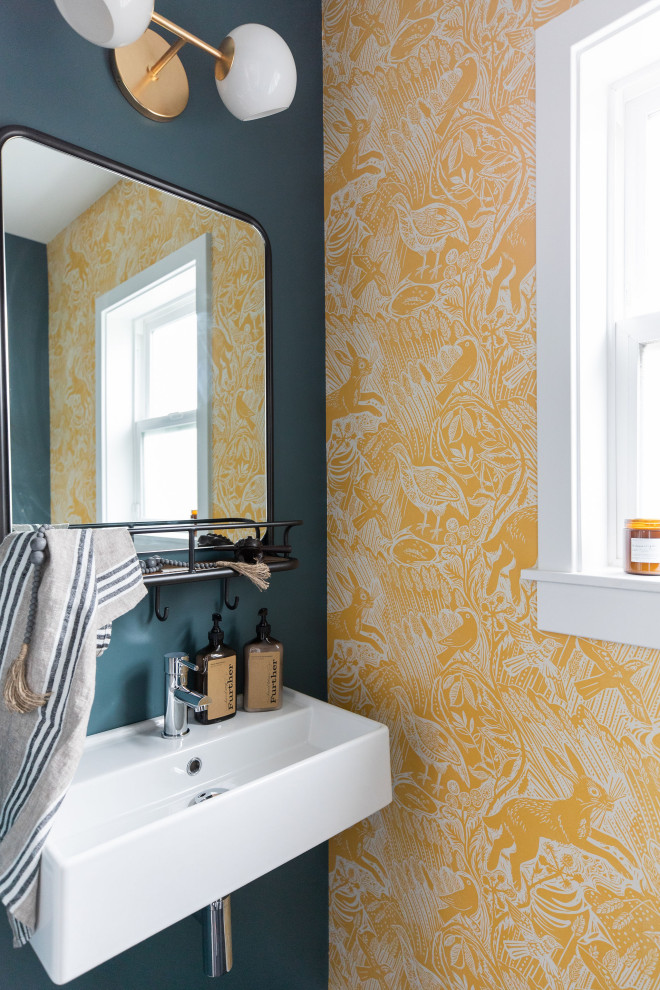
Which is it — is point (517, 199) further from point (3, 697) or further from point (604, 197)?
point (3, 697)

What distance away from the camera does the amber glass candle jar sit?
913 millimetres

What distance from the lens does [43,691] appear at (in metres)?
0.78

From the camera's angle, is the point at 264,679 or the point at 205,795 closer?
the point at 205,795

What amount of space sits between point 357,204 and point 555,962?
4.89 feet

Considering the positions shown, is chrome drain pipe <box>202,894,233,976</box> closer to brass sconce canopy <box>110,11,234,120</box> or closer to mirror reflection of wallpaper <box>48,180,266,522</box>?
mirror reflection of wallpaper <box>48,180,266,522</box>

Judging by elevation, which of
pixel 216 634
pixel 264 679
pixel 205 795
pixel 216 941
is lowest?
pixel 216 941

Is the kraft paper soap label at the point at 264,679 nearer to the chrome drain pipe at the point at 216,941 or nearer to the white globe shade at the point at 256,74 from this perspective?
the chrome drain pipe at the point at 216,941

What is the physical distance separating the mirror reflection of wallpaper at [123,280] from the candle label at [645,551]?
27.7 inches

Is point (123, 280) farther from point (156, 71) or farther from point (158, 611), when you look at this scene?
point (158, 611)

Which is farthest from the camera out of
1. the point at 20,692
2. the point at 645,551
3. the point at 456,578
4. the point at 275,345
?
the point at 275,345

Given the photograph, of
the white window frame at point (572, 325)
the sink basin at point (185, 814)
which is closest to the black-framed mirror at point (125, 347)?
the sink basin at point (185, 814)

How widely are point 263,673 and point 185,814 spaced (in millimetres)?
391

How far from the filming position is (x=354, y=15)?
1.33 meters

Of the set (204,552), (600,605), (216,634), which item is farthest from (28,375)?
(600,605)
